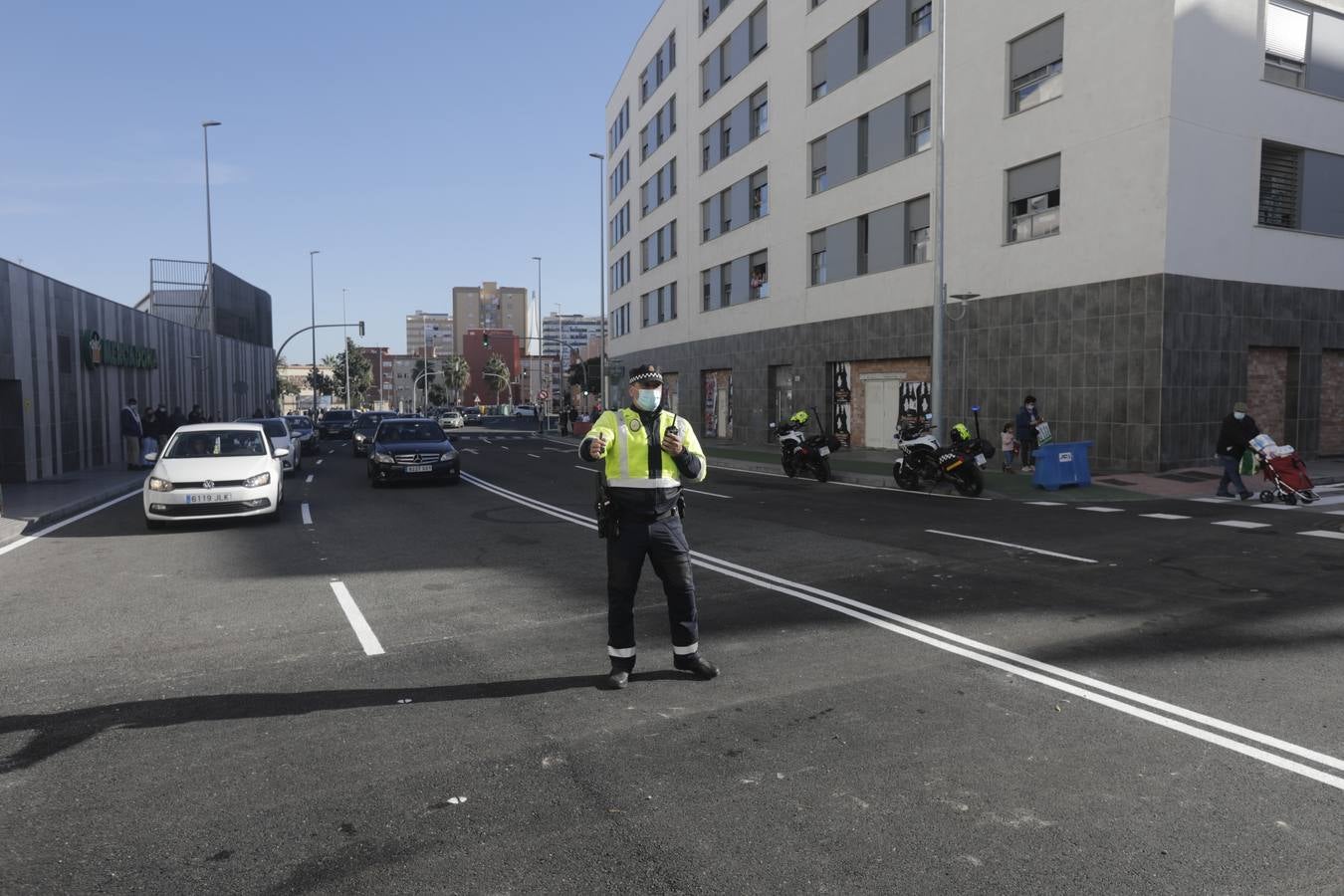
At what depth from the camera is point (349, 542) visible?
10.5 metres

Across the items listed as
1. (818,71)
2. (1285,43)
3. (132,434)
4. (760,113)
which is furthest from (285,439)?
(1285,43)

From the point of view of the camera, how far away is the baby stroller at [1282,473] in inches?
524

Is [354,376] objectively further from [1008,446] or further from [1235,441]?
[1235,441]

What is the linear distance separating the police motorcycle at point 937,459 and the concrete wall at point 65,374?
1877 centimetres

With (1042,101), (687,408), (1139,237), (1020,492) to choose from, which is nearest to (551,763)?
(1020,492)

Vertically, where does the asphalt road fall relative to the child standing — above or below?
below

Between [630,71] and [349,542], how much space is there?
145ft

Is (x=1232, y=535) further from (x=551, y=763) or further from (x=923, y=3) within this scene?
(x=923, y=3)

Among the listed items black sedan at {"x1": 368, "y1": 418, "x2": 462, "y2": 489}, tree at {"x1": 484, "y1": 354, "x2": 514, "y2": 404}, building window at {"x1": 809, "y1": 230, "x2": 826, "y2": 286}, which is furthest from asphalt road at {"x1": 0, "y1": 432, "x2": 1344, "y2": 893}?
tree at {"x1": 484, "y1": 354, "x2": 514, "y2": 404}

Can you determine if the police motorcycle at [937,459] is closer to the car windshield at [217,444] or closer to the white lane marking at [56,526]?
the car windshield at [217,444]

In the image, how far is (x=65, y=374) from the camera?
21.9 meters

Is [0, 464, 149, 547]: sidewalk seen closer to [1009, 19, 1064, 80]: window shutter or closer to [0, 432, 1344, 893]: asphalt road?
[0, 432, 1344, 893]: asphalt road

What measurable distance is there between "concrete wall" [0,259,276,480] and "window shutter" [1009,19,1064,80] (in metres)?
22.7

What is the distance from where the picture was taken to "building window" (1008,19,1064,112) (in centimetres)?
1905
